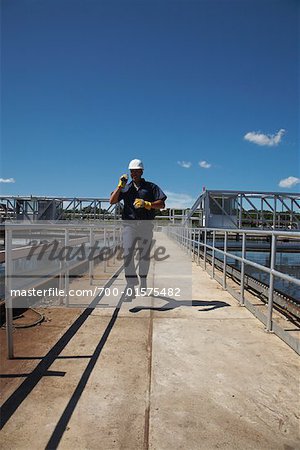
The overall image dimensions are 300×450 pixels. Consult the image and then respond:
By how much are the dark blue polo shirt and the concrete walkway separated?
1424mm

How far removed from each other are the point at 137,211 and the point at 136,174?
52cm

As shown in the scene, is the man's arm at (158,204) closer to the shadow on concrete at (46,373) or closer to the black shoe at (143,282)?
the black shoe at (143,282)

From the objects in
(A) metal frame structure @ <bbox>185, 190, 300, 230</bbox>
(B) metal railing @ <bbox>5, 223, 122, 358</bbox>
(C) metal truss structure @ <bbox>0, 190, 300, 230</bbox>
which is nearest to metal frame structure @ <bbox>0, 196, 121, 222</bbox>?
(C) metal truss structure @ <bbox>0, 190, 300, 230</bbox>

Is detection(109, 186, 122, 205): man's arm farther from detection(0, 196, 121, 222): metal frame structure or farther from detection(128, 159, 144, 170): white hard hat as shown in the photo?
detection(0, 196, 121, 222): metal frame structure

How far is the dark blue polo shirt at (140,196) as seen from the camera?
4.50 meters

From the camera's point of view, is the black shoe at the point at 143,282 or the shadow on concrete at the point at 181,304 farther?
the black shoe at the point at 143,282

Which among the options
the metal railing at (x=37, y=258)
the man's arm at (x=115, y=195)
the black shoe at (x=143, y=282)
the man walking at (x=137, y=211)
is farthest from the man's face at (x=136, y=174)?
the black shoe at (x=143, y=282)

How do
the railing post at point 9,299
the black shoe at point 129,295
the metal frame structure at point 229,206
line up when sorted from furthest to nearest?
the metal frame structure at point 229,206, the black shoe at point 129,295, the railing post at point 9,299

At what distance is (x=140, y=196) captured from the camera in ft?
14.8

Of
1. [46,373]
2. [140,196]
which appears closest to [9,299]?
Answer: [46,373]

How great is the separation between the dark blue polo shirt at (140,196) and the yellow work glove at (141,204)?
13cm

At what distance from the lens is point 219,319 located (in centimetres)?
406

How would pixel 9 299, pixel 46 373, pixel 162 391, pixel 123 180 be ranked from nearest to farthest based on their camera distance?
pixel 162 391 → pixel 46 373 → pixel 9 299 → pixel 123 180

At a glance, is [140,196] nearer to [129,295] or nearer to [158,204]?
[158,204]
